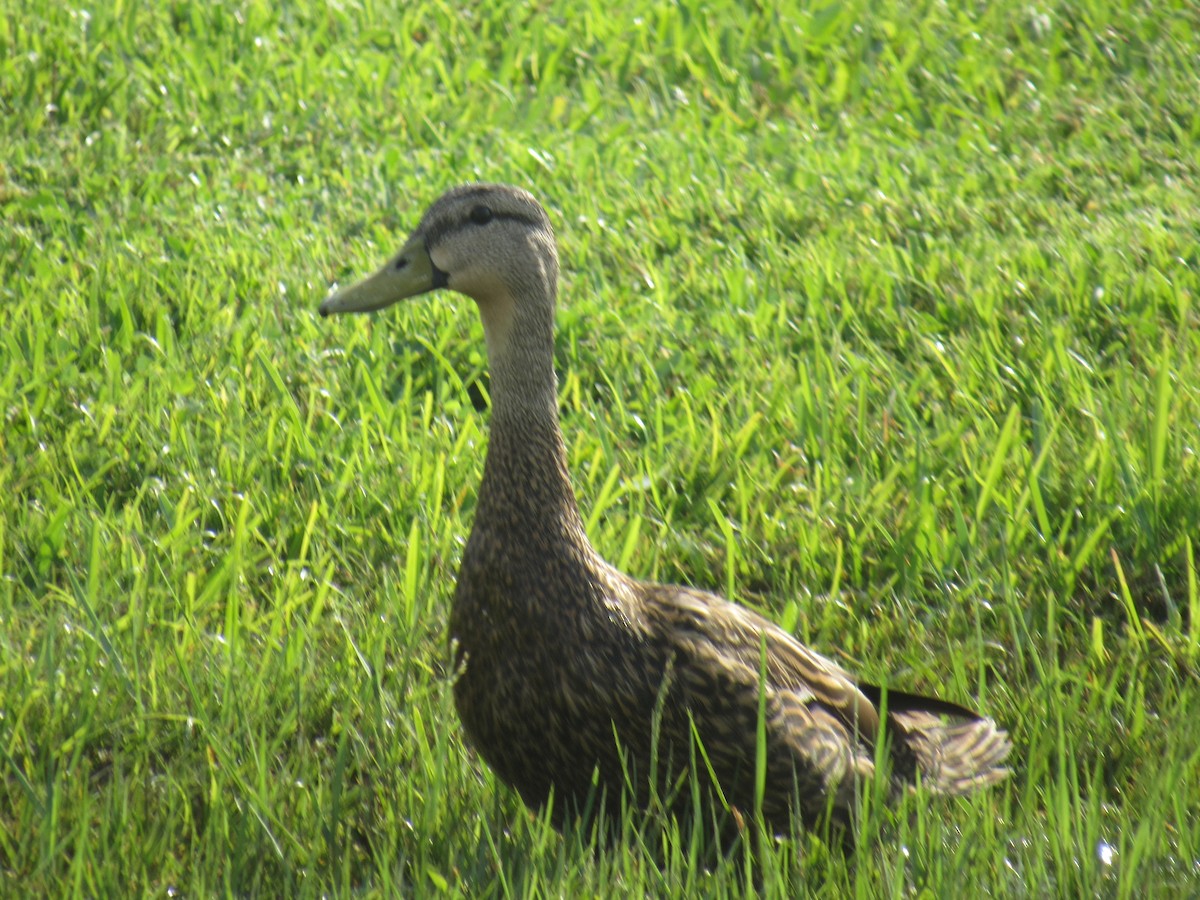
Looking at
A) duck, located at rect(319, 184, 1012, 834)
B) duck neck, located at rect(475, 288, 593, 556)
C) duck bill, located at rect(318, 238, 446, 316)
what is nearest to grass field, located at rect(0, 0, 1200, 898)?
→ duck, located at rect(319, 184, 1012, 834)

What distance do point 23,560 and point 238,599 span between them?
65 cm

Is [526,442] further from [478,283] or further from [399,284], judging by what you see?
[399,284]

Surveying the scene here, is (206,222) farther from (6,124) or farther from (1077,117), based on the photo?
(1077,117)

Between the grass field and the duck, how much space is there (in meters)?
0.12

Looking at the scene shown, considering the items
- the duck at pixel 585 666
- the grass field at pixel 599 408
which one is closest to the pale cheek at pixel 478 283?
the duck at pixel 585 666

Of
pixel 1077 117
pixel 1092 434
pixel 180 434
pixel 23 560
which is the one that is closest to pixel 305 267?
pixel 180 434

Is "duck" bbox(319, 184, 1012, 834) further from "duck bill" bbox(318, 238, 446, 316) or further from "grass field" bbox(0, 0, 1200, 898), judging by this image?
"grass field" bbox(0, 0, 1200, 898)

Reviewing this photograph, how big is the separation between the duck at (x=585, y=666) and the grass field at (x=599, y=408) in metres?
0.12

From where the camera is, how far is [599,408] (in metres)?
4.79

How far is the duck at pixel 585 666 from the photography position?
10.2 ft

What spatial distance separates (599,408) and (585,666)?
5.76 ft

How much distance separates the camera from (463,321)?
5.13m

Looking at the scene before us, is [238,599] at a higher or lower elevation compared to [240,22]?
lower

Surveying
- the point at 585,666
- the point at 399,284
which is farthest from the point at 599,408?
the point at 585,666
